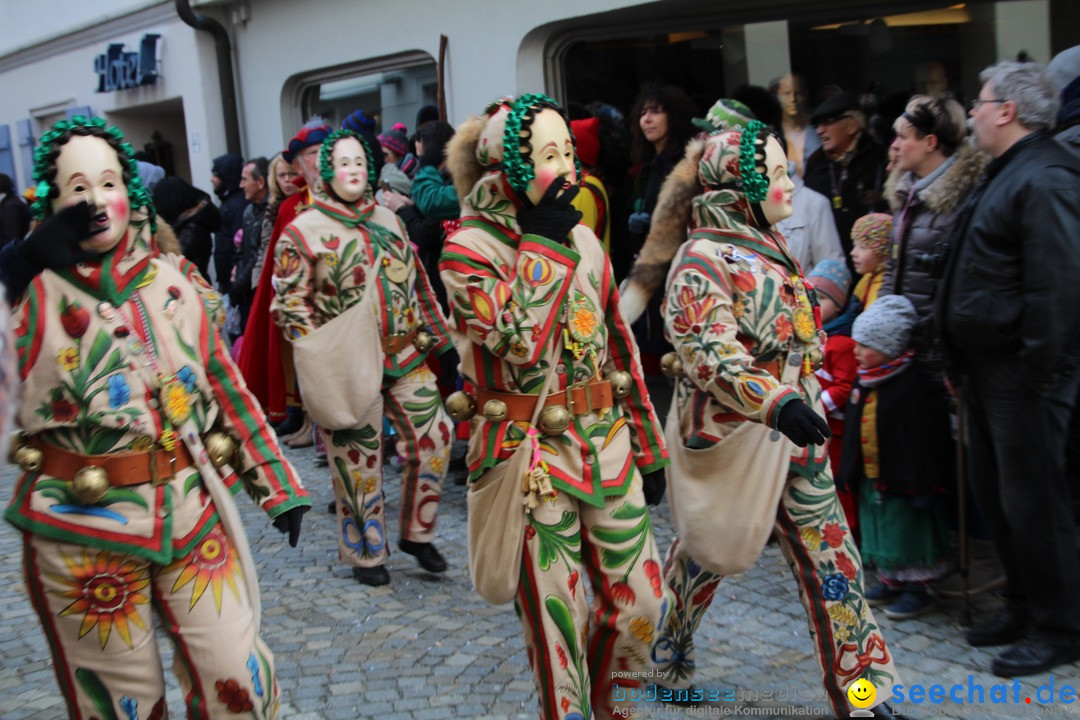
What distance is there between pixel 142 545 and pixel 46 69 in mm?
13142

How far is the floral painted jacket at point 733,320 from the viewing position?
349 centimetres

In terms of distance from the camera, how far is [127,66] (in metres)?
12.2

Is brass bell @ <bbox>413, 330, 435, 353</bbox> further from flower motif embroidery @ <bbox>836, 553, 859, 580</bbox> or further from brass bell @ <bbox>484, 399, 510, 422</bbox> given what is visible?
flower motif embroidery @ <bbox>836, 553, 859, 580</bbox>

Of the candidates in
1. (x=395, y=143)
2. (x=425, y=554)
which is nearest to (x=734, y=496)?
(x=425, y=554)

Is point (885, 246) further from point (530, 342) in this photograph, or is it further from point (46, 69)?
point (46, 69)

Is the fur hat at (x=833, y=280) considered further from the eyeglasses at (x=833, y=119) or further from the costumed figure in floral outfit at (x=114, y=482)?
the costumed figure in floral outfit at (x=114, y=482)

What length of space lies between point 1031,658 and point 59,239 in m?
3.40

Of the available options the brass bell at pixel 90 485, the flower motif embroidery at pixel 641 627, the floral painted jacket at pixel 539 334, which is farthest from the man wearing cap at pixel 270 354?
the flower motif embroidery at pixel 641 627

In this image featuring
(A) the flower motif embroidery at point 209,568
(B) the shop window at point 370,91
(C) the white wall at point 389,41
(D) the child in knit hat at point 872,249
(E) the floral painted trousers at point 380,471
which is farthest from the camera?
(B) the shop window at point 370,91

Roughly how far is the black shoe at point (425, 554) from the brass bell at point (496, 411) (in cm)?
223

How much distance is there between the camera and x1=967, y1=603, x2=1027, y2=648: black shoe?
4270 millimetres

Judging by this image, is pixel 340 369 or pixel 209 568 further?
pixel 340 369

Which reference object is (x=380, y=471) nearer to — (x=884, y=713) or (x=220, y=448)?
(x=220, y=448)

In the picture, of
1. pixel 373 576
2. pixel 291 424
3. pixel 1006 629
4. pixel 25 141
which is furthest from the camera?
pixel 25 141
